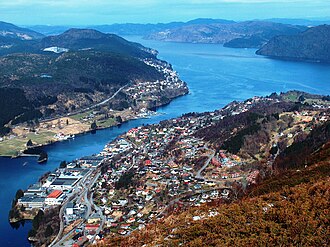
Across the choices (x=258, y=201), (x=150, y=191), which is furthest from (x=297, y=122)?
(x=258, y=201)

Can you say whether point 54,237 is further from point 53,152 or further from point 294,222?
point 53,152

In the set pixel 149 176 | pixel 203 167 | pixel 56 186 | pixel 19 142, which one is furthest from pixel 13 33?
pixel 203 167

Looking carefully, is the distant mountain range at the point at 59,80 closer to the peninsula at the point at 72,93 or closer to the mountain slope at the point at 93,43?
the peninsula at the point at 72,93

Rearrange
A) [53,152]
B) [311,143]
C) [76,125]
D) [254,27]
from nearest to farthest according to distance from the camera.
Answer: [311,143] → [53,152] → [76,125] → [254,27]

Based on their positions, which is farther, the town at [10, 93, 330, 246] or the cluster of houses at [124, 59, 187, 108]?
the cluster of houses at [124, 59, 187, 108]

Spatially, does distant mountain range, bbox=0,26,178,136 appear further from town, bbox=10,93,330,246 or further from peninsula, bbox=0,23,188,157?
town, bbox=10,93,330,246

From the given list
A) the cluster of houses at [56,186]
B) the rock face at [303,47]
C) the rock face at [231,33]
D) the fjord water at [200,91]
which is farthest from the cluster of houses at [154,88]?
the rock face at [231,33]

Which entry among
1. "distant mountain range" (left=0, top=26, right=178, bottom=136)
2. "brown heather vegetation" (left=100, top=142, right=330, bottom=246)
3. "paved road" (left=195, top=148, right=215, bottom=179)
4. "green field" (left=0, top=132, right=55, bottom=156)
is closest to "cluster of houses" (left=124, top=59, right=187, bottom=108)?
"distant mountain range" (left=0, top=26, right=178, bottom=136)
